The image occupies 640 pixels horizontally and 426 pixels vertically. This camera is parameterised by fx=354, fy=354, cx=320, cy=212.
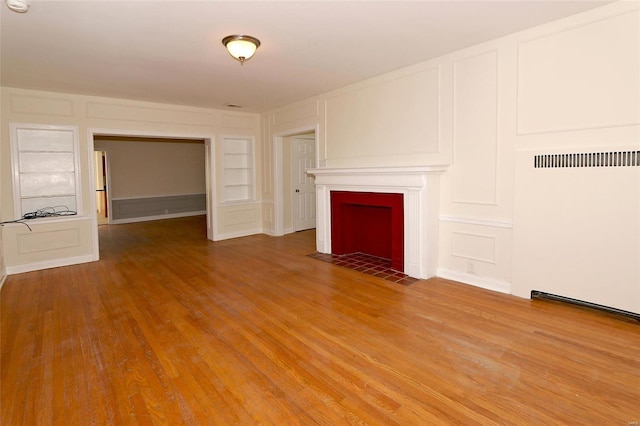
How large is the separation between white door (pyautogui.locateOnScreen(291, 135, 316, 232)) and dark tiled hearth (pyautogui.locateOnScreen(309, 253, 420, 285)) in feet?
7.67

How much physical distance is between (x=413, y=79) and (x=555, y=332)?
322 cm

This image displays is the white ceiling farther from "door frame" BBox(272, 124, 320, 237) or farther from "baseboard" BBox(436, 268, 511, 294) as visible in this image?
"baseboard" BBox(436, 268, 511, 294)

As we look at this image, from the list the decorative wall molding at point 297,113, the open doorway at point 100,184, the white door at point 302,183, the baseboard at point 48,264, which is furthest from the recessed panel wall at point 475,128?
the open doorway at point 100,184

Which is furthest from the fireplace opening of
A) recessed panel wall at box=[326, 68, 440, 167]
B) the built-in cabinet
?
the built-in cabinet

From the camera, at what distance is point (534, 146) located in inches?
138

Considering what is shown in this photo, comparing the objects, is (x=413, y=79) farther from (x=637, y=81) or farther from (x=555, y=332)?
(x=555, y=332)

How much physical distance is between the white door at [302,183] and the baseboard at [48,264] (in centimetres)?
392

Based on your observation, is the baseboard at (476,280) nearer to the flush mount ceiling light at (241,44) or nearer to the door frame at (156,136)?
the flush mount ceiling light at (241,44)

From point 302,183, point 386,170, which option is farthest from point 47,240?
point 386,170

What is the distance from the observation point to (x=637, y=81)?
2893 mm

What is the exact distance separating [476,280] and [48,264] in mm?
5981

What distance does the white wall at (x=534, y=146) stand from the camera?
301 centimetres

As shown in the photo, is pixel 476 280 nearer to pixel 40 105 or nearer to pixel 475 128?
pixel 475 128

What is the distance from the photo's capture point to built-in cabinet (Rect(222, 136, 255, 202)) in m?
7.43
